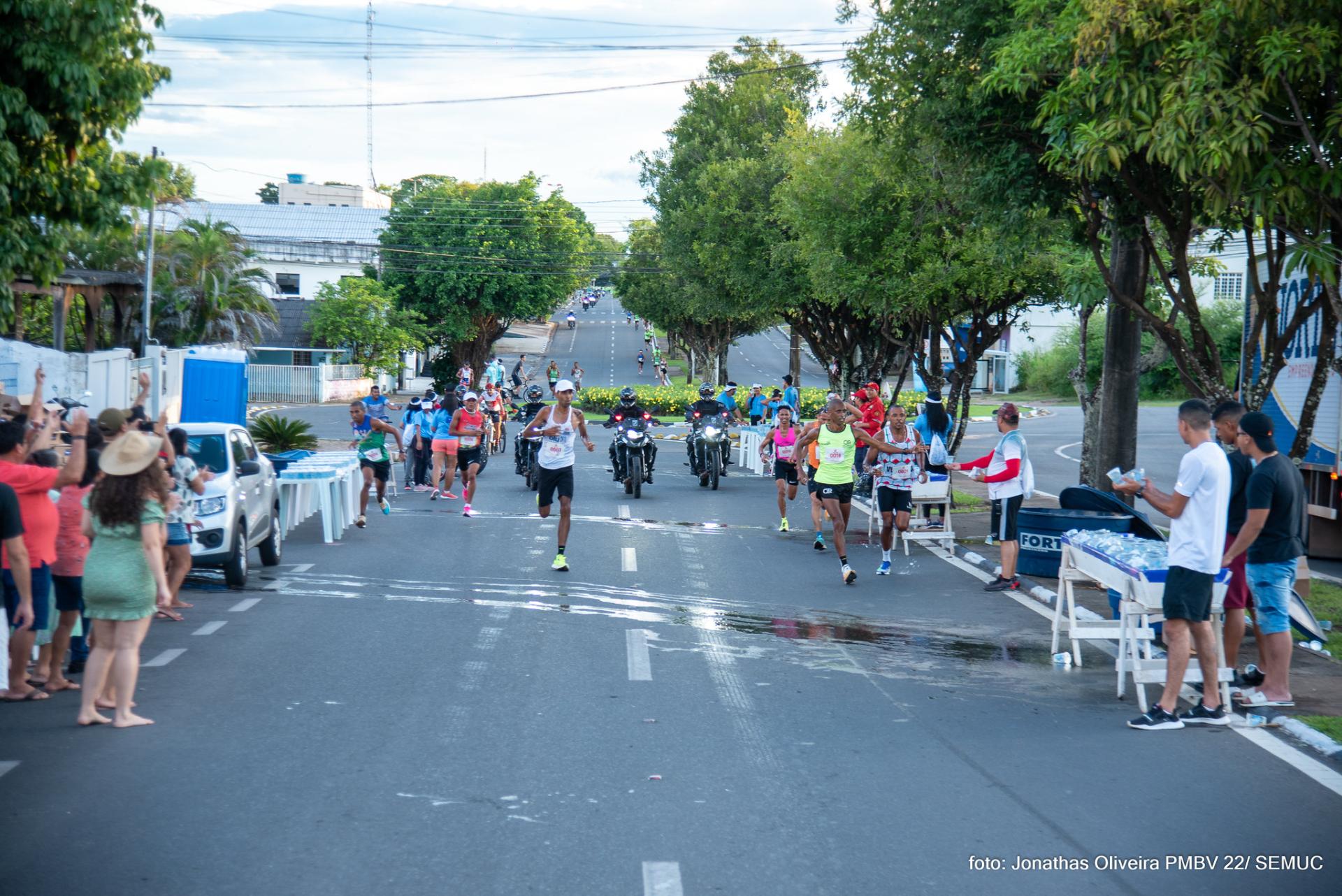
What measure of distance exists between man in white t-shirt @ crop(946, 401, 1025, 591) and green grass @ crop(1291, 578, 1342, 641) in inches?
105

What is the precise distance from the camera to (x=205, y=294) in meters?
46.8

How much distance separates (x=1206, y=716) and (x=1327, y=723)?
0.67 metres

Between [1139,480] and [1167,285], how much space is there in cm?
536

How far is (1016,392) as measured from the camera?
73000 mm

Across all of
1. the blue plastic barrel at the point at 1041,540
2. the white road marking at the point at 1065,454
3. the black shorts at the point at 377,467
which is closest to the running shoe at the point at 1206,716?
the blue plastic barrel at the point at 1041,540

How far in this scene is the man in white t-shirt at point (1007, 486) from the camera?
506 inches

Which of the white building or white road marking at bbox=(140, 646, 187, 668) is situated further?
the white building

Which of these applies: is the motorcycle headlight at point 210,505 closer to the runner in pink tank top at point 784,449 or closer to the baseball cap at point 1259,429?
the runner in pink tank top at point 784,449

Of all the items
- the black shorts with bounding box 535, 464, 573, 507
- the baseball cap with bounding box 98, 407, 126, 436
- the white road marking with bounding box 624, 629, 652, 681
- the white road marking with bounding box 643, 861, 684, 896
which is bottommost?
the white road marking with bounding box 624, 629, 652, 681

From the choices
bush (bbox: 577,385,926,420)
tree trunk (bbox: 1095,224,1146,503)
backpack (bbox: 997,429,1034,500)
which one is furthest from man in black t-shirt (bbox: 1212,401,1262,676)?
bush (bbox: 577,385,926,420)

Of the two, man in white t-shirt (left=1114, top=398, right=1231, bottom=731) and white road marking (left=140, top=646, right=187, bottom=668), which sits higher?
man in white t-shirt (left=1114, top=398, right=1231, bottom=731)

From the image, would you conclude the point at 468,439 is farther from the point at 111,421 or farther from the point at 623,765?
the point at 623,765

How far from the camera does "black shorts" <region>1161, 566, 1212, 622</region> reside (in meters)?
7.49

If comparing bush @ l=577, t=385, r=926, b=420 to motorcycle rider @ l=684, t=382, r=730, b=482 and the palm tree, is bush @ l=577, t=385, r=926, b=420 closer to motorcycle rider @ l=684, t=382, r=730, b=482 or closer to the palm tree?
the palm tree
